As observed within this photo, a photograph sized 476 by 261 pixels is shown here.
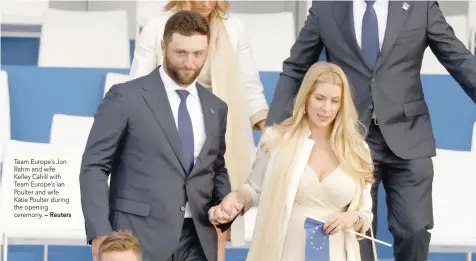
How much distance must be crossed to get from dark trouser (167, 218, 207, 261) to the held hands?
74mm

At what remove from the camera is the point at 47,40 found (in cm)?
712

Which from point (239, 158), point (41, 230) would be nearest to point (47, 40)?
point (41, 230)

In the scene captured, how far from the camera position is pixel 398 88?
4336 mm

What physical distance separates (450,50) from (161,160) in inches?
49.5

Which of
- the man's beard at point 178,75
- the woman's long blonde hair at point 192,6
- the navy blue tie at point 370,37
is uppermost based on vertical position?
the woman's long blonde hair at point 192,6

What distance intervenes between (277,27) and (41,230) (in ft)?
8.38

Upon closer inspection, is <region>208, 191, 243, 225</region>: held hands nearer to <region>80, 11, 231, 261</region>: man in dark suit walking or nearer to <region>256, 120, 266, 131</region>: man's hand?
<region>80, 11, 231, 261</region>: man in dark suit walking

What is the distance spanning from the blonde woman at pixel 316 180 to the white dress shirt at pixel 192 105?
208mm

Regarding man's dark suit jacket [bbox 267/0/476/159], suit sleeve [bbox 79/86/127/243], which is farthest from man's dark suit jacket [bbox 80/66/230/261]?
man's dark suit jacket [bbox 267/0/476/159]

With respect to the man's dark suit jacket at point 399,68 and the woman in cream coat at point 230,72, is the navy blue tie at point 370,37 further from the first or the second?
the woman in cream coat at point 230,72

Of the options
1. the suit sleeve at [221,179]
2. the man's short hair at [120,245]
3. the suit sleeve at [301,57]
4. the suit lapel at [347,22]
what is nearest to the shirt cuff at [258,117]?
the suit sleeve at [301,57]

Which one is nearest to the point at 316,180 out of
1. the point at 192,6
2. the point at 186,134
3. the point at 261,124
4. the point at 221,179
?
the point at 221,179

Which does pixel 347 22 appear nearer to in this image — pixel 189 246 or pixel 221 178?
pixel 221 178

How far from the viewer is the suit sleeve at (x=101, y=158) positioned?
361 centimetres
